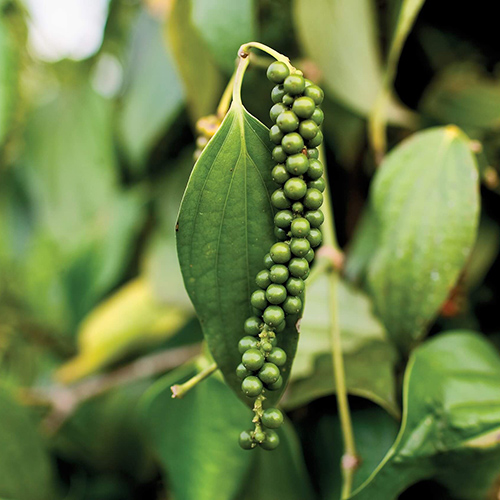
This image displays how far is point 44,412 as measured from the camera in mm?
598

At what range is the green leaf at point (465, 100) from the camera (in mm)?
479

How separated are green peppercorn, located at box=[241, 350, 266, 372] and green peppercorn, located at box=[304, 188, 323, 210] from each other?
0.07 metres

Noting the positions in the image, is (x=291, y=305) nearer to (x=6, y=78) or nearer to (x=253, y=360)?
(x=253, y=360)

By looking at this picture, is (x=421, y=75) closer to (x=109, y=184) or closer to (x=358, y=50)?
(x=358, y=50)

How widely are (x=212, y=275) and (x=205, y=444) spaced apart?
165 millimetres

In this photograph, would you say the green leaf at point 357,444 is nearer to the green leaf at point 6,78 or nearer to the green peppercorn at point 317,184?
the green peppercorn at point 317,184

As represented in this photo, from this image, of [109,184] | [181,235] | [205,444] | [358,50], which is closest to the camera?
[181,235]

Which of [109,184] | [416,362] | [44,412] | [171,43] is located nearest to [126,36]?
[109,184]

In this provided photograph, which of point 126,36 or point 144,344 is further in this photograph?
point 126,36

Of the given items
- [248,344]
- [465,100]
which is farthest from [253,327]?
[465,100]

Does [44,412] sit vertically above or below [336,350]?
below

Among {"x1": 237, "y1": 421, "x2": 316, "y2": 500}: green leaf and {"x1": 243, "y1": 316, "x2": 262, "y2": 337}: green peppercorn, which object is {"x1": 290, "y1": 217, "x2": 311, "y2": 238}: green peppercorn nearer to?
{"x1": 243, "y1": 316, "x2": 262, "y2": 337}: green peppercorn

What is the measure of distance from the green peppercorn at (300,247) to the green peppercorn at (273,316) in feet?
0.09

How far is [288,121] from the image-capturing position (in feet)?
0.74
